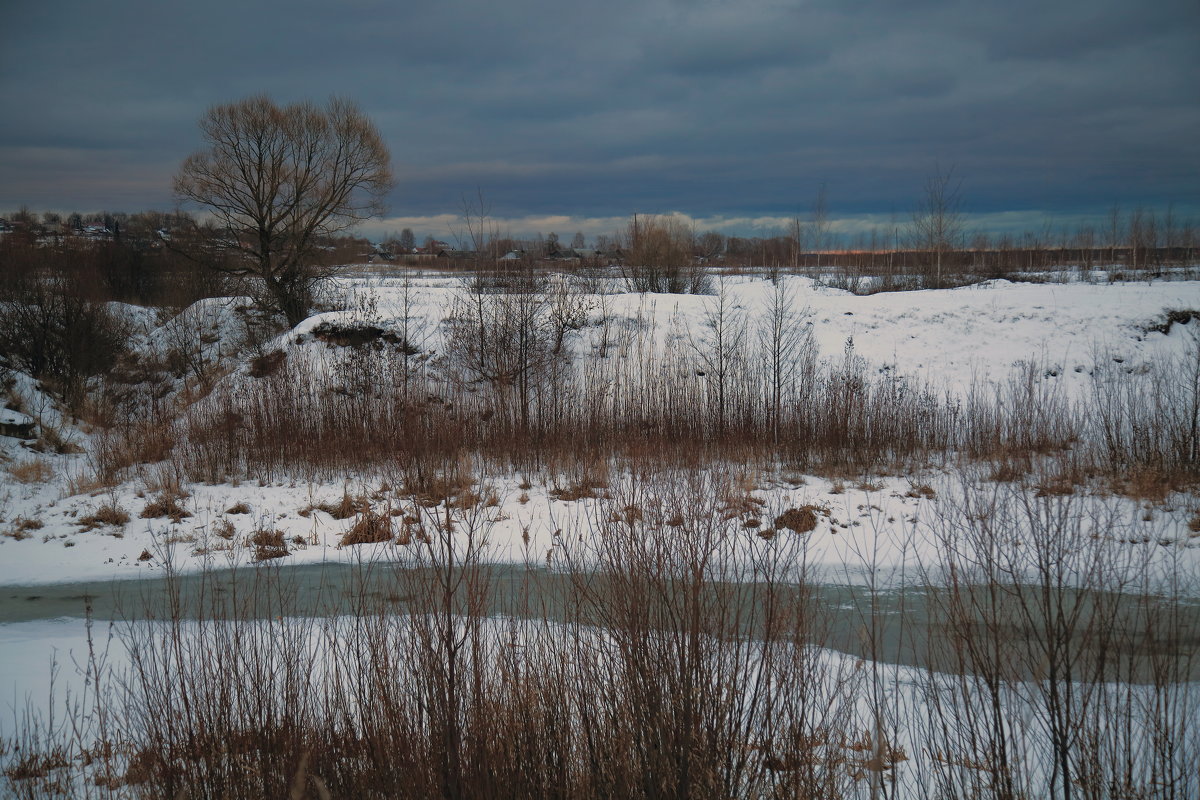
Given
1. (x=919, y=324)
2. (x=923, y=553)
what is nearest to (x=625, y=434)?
(x=923, y=553)

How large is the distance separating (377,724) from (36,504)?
11102 mm

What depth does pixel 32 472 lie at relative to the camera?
42.0ft

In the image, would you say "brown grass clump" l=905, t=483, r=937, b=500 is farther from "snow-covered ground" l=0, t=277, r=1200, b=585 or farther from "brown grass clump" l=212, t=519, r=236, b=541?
"brown grass clump" l=212, t=519, r=236, b=541

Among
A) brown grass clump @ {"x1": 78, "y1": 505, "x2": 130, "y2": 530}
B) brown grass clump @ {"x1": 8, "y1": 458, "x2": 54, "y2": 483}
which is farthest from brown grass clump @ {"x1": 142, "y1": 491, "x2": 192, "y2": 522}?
brown grass clump @ {"x1": 8, "y1": 458, "x2": 54, "y2": 483}

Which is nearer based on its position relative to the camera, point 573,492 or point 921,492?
point 921,492

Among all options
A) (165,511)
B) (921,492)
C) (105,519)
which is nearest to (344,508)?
(165,511)

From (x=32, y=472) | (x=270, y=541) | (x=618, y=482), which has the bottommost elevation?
(x=270, y=541)

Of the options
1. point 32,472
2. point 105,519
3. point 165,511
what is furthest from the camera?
point 32,472

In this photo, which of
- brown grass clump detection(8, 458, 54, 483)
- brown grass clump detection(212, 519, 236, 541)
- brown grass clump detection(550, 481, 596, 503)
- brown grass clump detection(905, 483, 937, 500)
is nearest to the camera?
brown grass clump detection(212, 519, 236, 541)

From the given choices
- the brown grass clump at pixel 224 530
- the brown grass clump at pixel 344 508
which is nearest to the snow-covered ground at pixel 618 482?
the brown grass clump at pixel 224 530

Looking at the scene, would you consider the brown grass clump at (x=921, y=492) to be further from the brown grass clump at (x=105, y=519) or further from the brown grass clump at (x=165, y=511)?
the brown grass clump at (x=105, y=519)

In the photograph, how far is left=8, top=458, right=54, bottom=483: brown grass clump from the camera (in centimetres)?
1259

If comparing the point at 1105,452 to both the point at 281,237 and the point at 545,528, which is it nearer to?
the point at 545,528

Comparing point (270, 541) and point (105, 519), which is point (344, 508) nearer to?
point (270, 541)
